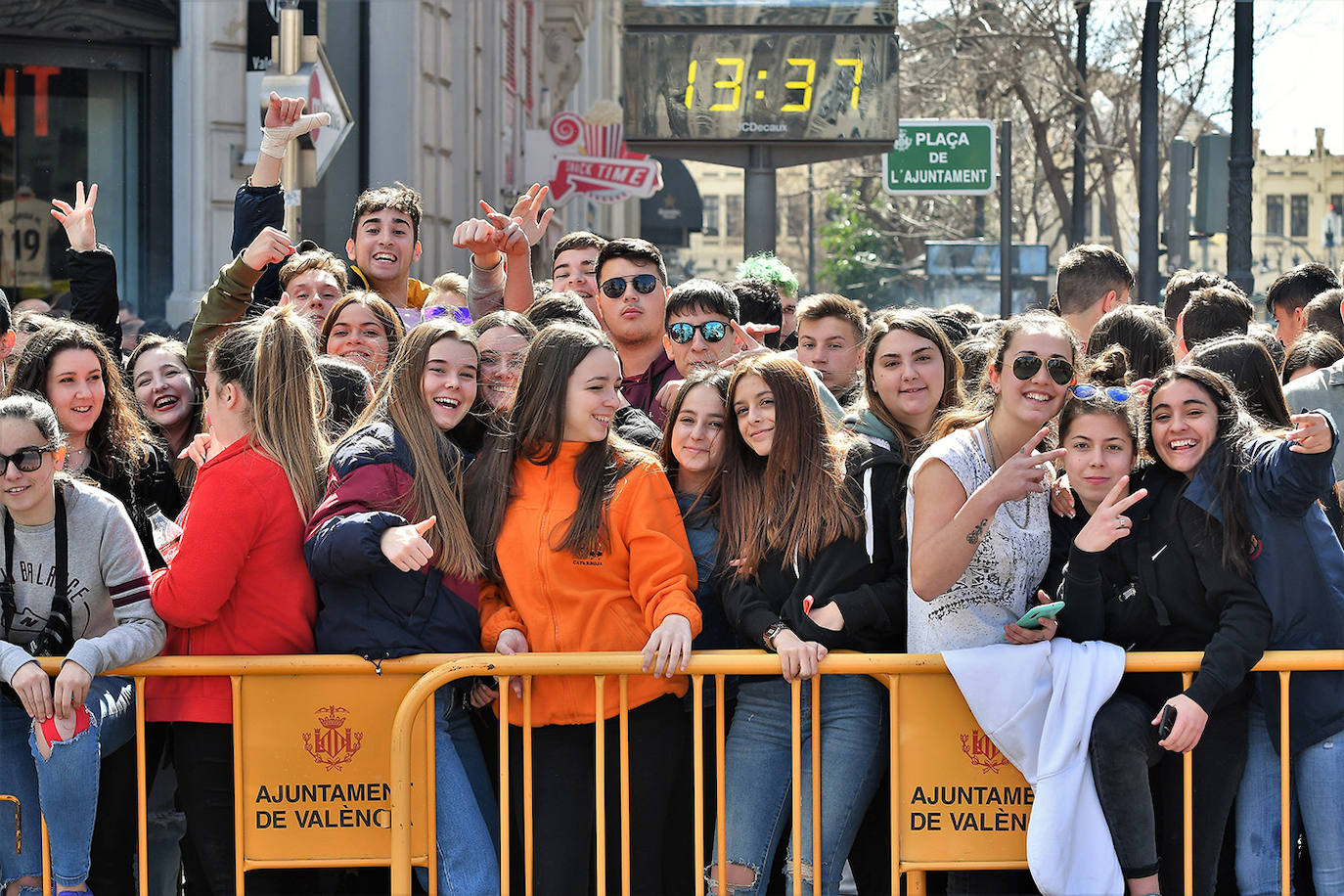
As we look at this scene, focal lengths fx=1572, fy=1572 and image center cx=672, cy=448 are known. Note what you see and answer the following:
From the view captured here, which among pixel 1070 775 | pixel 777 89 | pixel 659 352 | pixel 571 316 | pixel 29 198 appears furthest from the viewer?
pixel 29 198

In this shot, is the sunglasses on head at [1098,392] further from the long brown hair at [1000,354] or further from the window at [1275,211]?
the window at [1275,211]

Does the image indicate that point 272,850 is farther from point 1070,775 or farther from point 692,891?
point 1070,775

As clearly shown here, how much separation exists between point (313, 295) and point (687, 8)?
412 cm

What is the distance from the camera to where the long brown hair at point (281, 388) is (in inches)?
179

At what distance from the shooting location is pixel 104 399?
5.05m

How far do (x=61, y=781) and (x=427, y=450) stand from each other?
1354 millimetres

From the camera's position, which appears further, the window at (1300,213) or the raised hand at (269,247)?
the window at (1300,213)

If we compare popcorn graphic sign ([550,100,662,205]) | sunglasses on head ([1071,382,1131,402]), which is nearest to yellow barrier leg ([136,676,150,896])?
sunglasses on head ([1071,382,1131,402])

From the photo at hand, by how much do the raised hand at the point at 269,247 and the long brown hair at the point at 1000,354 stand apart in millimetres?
2609

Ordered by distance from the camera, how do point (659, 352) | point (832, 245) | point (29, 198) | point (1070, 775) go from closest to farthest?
point (1070, 775)
point (659, 352)
point (29, 198)
point (832, 245)

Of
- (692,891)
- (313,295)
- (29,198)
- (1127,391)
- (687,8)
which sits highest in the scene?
(687,8)

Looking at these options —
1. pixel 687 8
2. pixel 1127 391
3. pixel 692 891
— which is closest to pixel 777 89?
pixel 687 8

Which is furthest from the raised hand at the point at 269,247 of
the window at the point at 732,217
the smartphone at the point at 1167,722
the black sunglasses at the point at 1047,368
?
the window at the point at 732,217

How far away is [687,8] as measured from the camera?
31.2ft
